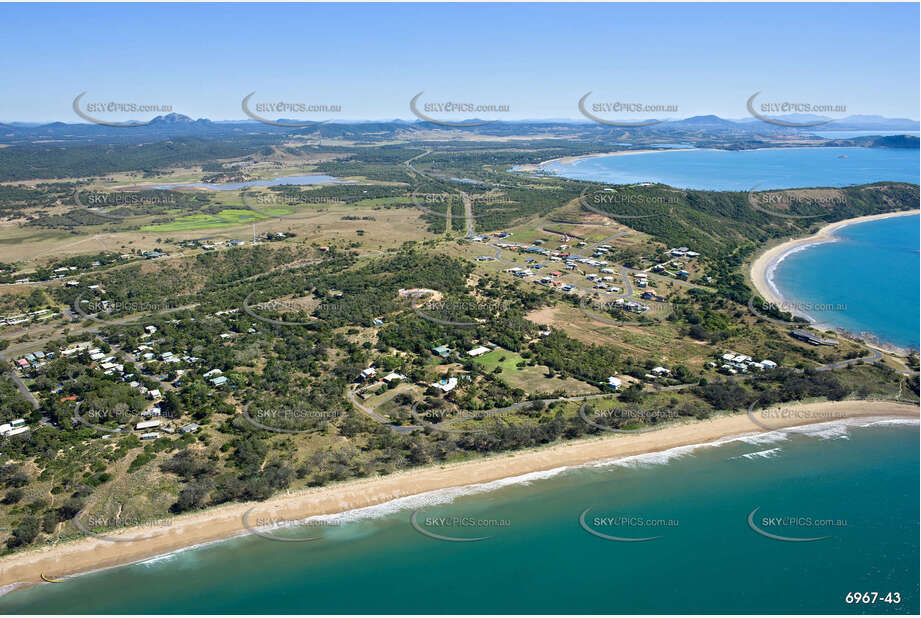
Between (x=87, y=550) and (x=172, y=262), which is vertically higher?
(x=172, y=262)

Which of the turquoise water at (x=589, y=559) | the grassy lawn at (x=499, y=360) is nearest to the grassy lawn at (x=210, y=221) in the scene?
the grassy lawn at (x=499, y=360)

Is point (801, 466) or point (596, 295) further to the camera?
point (596, 295)

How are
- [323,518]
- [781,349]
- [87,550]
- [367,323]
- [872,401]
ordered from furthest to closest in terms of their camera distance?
[367,323] < [781,349] < [872,401] < [323,518] < [87,550]

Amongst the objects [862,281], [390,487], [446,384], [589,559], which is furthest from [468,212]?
[589,559]

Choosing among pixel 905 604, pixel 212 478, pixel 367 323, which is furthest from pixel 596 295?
pixel 212 478

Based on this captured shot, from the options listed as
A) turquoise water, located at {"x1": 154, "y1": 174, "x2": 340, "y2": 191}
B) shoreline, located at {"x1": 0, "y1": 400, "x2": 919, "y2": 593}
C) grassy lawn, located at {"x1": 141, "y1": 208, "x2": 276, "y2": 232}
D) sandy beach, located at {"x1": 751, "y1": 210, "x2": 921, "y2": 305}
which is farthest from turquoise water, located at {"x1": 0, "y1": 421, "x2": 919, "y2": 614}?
turquoise water, located at {"x1": 154, "y1": 174, "x2": 340, "y2": 191}

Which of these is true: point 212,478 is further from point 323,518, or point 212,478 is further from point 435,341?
point 435,341

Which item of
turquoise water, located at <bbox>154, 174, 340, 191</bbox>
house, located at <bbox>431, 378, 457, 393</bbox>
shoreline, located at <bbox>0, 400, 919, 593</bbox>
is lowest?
shoreline, located at <bbox>0, 400, 919, 593</bbox>

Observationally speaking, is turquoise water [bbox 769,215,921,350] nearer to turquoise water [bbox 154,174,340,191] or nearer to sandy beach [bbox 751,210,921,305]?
sandy beach [bbox 751,210,921,305]
